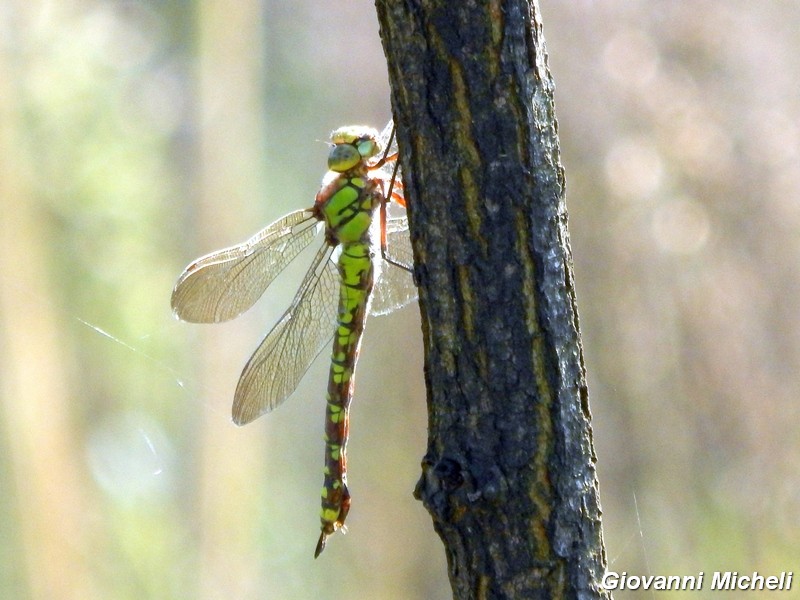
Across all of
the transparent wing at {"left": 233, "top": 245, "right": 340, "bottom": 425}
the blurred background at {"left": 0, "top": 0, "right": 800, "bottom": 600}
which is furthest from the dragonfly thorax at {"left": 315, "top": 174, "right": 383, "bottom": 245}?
the blurred background at {"left": 0, "top": 0, "right": 800, "bottom": 600}

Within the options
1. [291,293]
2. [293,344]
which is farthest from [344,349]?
[291,293]

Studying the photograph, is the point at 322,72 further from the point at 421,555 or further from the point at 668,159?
the point at 421,555

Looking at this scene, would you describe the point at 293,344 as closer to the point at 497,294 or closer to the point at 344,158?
the point at 344,158

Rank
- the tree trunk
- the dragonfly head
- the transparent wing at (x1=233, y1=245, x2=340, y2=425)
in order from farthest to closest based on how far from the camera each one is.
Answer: the transparent wing at (x1=233, y1=245, x2=340, y2=425) < the dragonfly head < the tree trunk

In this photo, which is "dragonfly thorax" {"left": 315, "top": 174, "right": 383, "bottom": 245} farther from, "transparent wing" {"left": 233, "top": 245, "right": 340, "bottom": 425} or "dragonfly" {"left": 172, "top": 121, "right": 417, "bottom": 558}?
"transparent wing" {"left": 233, "top": 245, "right": 340, "bottom": 425}

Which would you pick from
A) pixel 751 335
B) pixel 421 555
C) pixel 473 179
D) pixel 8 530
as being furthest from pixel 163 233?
pixel 473 179

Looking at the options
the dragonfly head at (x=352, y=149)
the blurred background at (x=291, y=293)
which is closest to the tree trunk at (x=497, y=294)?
the dragonfly head at (x=352, y=149)
